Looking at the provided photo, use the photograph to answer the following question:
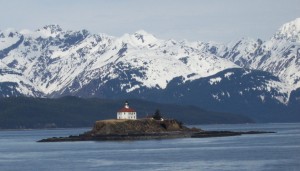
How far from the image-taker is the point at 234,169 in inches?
6919

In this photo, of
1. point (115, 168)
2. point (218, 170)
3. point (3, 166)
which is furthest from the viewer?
point (3, 166)

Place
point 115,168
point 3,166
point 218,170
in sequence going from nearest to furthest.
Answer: point 218,170
point 115,168
point 3,166

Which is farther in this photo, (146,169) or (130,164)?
(130,164)

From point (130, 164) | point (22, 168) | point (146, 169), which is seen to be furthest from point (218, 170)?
point (22, 168)

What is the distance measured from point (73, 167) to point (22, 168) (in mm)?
9703

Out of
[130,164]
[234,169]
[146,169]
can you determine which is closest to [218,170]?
[234,169]

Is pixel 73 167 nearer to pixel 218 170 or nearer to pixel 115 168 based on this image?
pixel 115 168

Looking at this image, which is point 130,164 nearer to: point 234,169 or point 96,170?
point 96,170

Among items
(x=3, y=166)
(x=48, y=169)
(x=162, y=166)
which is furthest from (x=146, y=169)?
(x=3, y=166)

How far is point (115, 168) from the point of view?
613 feet

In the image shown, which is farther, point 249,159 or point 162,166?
point 249,159

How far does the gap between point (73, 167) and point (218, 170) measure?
29178mm

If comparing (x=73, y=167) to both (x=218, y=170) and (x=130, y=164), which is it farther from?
(x=218, y=170)

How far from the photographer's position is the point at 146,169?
182 metres
